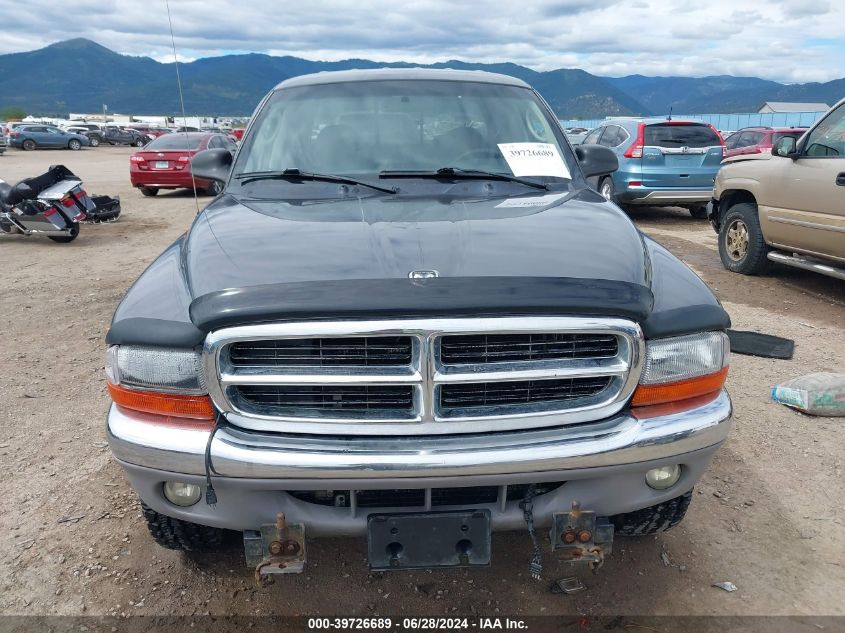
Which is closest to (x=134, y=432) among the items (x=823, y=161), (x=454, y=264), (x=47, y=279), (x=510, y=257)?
(x=454, y=264)

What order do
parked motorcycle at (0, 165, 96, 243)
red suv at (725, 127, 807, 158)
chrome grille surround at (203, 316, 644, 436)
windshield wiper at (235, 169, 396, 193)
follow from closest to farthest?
1. chrome grille surround at (203, 316, 644, 436)
2. windshield wiper at (235, 169, 396, 193)
3. parked motorcycle at (0, 165, 96, 243)
4. red suv at (725, 127, 807, 158)

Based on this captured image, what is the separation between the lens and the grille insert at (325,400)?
6.49ft

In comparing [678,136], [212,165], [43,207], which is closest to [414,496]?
[212,165]

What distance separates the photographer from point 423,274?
1.96 m

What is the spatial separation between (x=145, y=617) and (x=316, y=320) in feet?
4.67

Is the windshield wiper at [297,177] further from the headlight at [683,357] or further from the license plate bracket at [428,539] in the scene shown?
the license plate bracket at [428,539]

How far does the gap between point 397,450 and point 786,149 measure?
5.55 m

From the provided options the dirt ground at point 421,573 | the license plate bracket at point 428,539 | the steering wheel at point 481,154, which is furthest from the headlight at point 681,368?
the steering wheel at point 481,154

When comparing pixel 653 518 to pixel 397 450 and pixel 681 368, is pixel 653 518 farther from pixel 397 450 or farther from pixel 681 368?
pixel 397 450

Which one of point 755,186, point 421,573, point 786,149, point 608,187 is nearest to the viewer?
point 421,573

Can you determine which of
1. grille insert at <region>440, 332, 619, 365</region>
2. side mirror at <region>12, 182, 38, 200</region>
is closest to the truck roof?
grille insert at <region>440, 332, 619, 365</region>

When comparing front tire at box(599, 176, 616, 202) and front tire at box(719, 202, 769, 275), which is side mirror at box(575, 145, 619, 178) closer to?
front tire at box(719, 202, 769, 275)

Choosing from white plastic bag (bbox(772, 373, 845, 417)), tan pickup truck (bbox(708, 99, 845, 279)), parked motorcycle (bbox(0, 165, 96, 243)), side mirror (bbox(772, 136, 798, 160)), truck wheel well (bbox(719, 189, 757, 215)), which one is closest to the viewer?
white plastic bag (bbox(772, 373, 845, 417))

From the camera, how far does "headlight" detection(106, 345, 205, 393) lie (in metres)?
1.95
